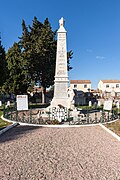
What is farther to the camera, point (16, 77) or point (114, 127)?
point (16, 77)

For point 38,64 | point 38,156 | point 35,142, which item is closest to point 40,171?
point 38,156

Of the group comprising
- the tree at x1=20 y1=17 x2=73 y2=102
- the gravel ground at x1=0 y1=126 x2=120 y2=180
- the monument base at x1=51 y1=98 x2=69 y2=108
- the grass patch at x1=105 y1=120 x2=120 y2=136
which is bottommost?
the gravel ground at x1=0 y1=126 x2=120 y2=180

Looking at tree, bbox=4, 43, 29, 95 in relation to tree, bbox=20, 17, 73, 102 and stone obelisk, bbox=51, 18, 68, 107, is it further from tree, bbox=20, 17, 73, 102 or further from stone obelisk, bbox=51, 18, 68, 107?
stone obelisk, bbox=51, 18, 68, 107

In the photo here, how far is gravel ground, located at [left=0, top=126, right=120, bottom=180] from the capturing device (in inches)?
187

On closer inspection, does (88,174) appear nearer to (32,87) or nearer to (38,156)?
(38,156)

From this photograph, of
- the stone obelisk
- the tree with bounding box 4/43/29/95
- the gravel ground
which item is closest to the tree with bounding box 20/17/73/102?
the tree with bounding box 4/43/29/95

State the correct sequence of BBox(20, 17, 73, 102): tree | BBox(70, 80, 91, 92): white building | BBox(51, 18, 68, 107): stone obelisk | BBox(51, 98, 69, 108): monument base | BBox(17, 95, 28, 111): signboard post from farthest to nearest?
1. BBox(70, 80, 91, 92): white building
2. BBox(20, 17, 73, 102): tree
3. BBox(51, 18, 68, 107): stone obelisk
4. BBox(51, 98, 69, 108): monument base
5. BBox(17, 95, 28, 111): signboard post

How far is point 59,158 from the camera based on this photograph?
5965mm

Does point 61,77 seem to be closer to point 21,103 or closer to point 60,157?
point 21,103

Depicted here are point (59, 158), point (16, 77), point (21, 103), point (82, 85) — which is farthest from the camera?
point (82, 85)

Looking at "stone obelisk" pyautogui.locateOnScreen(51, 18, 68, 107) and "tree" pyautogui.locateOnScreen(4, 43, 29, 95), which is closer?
"stone obelisk" pyautogui.locateOnScreen(51, 18, 68, 107)

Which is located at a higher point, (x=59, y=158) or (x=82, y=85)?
(x=82, y=85)

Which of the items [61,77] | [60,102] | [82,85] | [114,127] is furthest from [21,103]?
[82,85]

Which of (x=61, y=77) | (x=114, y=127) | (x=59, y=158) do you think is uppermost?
(x=61, y=77)
